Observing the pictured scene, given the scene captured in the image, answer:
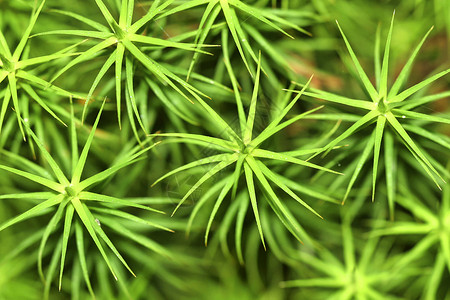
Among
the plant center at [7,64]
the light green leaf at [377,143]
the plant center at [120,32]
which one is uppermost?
the plant center at [120,32]

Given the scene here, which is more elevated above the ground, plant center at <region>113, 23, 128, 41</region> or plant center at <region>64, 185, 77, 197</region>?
plant center at <region>113, 23, 128, 41</region>

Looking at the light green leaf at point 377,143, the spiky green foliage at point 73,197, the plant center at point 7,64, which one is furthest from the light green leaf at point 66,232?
the light green leaf at point 377,143

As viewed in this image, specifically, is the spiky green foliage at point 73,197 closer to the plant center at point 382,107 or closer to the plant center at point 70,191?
the plant center at point 70,191

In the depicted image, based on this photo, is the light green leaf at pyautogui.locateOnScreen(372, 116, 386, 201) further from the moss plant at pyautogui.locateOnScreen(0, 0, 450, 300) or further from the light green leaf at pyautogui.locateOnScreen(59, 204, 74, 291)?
the light green leaf at pyautogui.locateOnScreen(59, 204, 74, 291)

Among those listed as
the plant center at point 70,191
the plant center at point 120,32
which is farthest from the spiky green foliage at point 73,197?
the plant center at point 120,32

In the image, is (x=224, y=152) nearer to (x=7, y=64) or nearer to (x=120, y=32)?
(x=120, y=32)

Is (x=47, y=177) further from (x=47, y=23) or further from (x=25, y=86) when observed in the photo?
(x=47, y=23)

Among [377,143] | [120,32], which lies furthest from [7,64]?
[377,143]

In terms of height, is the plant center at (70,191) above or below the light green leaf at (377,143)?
below

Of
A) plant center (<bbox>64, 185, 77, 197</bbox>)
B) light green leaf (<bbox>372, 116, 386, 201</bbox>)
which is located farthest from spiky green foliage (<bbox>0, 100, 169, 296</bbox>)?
light green leaf (<bbox>372, 116, 386, 201</bbox>)
